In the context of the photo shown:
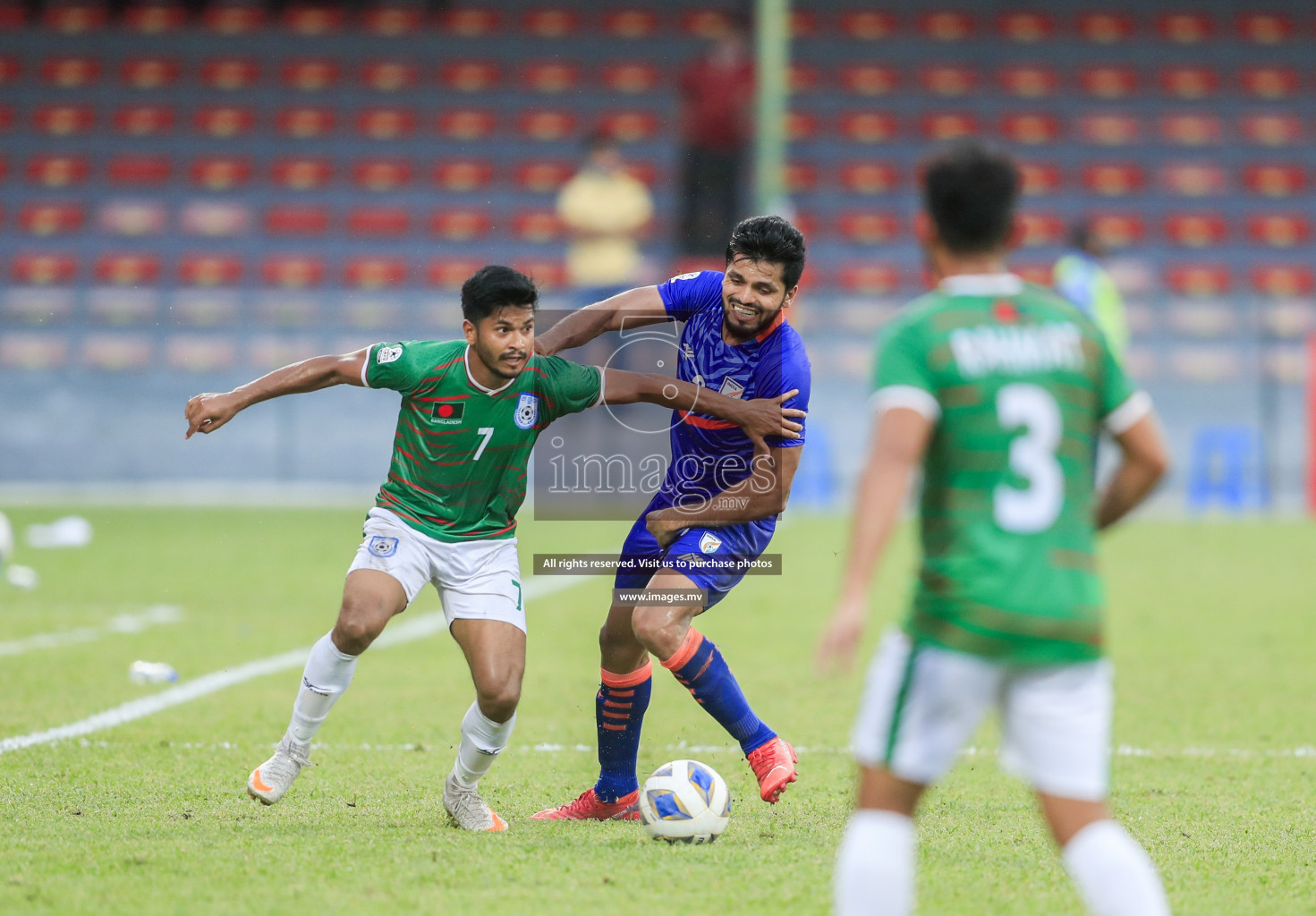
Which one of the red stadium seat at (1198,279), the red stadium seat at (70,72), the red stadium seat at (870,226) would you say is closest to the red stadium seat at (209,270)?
the red stadium seat at (70,72)

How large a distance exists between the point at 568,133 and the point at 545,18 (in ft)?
6.88

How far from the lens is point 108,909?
10.8 feet

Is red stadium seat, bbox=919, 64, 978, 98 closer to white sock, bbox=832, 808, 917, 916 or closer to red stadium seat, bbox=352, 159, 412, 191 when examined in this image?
red stadium seat, bbox=352, 159, 412, 191

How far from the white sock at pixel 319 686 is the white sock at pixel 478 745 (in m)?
0.39

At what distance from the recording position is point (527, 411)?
4.55 metres

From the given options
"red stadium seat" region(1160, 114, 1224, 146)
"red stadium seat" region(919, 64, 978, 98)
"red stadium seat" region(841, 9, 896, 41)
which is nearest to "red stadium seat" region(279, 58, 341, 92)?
"red stadium seat" region(841, 9, 896, 41)

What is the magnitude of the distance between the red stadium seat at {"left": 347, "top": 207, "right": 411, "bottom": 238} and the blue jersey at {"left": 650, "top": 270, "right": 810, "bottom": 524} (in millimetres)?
15447

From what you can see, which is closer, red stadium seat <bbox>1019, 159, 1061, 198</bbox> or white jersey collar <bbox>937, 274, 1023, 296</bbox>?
white jersey collar <bbox>937, 274, 1023, 296</bbox>

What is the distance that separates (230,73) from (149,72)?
1.15 meters

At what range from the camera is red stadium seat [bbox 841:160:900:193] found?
20297 millimetres

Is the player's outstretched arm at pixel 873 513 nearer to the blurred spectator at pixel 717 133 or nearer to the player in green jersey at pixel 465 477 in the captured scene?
the player in green jersey at pixel 465 477

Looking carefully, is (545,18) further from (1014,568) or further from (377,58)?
(1014,568)

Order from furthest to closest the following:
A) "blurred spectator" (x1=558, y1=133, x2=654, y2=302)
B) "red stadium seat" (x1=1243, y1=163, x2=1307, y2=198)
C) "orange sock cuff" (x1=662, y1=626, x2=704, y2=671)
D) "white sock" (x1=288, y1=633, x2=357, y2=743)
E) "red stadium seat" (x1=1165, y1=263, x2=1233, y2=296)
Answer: "red stadium seat" (x1=1243, y1=163, x2=1307, y2=198)
"red stadium seat" (x1=1165, y1=263, x2=1233, y2=296)
"blurred spectator" (x1=558, y1=133, x2=654, y2=302)
"orange sock cuff" (x1=662, y1=626, x2=704, y2=671)
"white sock" (x1=288, y1=633, x2=357, y2=743)

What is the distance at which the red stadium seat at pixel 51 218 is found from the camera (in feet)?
64.4
